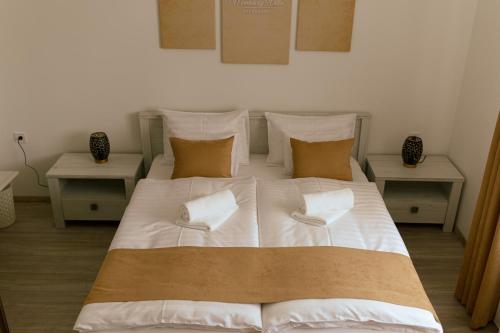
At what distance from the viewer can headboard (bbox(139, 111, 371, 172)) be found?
12.1ft

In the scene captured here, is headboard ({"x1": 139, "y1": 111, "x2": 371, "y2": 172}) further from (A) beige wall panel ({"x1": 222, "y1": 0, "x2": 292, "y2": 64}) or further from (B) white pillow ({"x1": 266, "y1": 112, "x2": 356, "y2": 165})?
(A) beige wall panel ({"x1": 222, "y1": 0, "x2": 292, "y2": 64})

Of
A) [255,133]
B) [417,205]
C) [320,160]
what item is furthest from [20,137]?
[417,205]

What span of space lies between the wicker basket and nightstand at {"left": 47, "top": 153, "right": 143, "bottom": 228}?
1.20ft

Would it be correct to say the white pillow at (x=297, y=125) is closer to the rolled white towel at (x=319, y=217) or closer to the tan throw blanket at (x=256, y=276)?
the rolled white towel at (x=319, y=217)

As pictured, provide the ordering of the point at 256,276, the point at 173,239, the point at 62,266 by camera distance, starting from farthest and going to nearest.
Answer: the point at 62,266 < the point at 173,239 < the point at 256,276

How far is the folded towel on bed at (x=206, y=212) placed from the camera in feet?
9.01

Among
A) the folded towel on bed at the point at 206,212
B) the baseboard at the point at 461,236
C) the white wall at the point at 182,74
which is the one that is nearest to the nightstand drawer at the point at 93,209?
the white wall at the point at 182,74

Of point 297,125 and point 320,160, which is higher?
point 297,125

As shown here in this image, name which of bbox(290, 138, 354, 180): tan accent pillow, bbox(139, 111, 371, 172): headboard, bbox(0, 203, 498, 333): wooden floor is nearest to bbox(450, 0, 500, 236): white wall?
bbox(0, 203, 498, 333): wooden floor

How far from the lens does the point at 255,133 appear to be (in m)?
3.74

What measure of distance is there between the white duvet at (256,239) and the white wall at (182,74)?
770mm

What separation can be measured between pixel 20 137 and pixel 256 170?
6.17 feet

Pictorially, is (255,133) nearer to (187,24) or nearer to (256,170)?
(256,170)

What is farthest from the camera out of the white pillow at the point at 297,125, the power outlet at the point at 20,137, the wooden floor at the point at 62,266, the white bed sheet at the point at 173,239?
the power outlet at the point at 20,137
